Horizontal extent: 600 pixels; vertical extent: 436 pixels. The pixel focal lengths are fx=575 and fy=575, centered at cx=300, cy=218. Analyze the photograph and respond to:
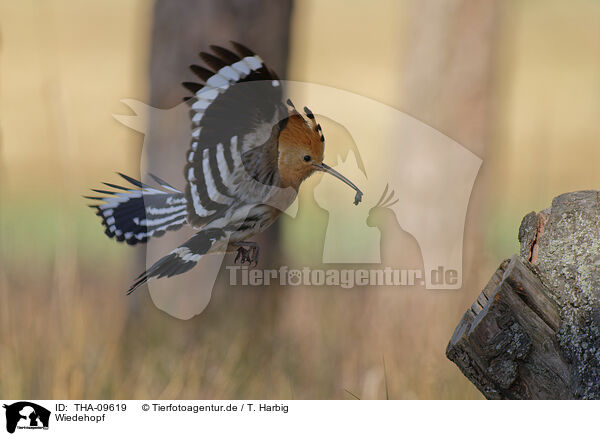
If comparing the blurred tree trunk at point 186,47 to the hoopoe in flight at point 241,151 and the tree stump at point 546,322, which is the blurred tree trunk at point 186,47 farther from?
the tree stump at point 546,322

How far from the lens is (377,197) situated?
2.53 m

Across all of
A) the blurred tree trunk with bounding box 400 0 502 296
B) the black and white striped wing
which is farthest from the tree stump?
the blurred tree trunk with bounding box 400 0 502 296

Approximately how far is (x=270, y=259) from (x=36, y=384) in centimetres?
120

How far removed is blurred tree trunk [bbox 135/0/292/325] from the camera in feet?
8.66

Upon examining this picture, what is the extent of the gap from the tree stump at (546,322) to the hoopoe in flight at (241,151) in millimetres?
432

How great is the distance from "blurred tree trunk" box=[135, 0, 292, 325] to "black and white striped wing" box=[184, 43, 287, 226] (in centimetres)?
114

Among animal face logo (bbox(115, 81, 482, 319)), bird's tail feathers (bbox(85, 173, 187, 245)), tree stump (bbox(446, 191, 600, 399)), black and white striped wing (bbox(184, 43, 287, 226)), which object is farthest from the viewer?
animal face logo (bbox(115, 81, 482, 319))

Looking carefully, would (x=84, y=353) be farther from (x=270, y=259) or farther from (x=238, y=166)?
(x=238, y=166)

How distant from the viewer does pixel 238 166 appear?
144cm

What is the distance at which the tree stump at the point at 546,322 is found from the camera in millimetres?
1233

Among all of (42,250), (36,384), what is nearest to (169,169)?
(42,250)
